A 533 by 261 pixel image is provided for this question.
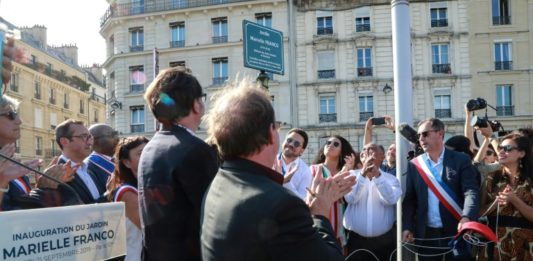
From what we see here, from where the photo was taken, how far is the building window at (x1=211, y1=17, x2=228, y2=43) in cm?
3356

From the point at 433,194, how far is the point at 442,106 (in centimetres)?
2777

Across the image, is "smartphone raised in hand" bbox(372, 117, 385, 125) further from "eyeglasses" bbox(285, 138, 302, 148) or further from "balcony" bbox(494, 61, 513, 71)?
"balcony" bbox(494, 61, 513, 71)

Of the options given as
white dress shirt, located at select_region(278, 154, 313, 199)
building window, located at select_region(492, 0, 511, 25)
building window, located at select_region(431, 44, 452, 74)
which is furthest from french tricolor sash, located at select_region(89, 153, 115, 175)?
building window, located at select_region(492, 0, 511, 25)

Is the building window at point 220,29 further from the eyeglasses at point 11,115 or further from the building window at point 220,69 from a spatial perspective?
the eyeglasses at point 11,115

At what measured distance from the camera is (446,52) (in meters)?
31.0

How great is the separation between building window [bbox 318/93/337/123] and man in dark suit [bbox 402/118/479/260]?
26752mm

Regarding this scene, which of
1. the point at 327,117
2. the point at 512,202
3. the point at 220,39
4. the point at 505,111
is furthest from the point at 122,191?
the point at 505,111

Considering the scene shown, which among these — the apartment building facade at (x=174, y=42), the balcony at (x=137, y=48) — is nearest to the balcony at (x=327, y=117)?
the apartment building facade at (x=174, y=42)

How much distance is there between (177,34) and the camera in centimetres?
3456

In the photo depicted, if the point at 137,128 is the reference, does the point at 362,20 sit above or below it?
above

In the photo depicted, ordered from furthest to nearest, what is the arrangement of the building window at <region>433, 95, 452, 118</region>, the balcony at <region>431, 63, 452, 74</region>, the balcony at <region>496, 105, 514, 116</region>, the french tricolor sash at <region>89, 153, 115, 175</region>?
the balcony at <region>431, 63, 452, 74</region>
the building window at <region>433, 95, 452, 118</region>
the balcony at <region>496, 105, 514, 116</region>
the french tricolor sash at <region>89, 153, 115, 175</region>

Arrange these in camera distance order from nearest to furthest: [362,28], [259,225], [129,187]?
[259,225] < [129,187] < [362,28]

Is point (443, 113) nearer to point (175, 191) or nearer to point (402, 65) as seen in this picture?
point (402, 65)

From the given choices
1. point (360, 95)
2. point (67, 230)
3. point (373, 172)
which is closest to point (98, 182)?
point (67, 230)
